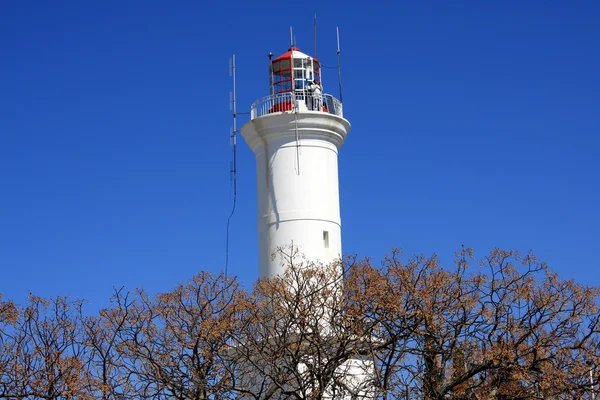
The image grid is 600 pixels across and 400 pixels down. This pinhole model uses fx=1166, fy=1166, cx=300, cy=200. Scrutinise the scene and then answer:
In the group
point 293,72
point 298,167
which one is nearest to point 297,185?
point 298,167

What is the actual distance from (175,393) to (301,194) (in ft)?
30.6

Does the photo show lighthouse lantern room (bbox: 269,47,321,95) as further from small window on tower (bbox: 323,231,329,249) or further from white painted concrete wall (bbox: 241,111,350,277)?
small window on tower (bbox: 323,231,329,249)

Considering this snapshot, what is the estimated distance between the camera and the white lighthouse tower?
39.2 metres

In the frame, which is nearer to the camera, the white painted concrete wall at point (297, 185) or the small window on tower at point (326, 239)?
the white painted concrete wall at point (297, 185)

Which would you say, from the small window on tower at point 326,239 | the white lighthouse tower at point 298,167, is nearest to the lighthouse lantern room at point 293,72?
the white lighthouse tower at point 298,167

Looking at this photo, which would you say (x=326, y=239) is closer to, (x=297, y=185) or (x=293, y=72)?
(x=297, y=185)

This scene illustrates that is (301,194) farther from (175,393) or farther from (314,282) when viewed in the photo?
(175,393)

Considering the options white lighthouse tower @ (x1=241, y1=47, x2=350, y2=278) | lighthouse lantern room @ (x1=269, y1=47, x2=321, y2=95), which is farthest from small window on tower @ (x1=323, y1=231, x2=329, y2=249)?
lighthouse lantern room @ (x1=269, y1=47, x2=321, y2=95)

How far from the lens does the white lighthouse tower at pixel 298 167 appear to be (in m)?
39.2

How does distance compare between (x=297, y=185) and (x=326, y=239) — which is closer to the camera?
(x=326, y=239)

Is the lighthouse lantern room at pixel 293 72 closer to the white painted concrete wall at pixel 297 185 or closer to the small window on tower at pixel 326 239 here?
the white painted concrete wall at pixel 297 185

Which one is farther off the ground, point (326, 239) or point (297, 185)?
point (297, 185)

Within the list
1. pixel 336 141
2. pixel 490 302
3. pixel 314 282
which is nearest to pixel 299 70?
pixel 336 141

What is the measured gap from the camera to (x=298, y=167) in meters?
39.7
